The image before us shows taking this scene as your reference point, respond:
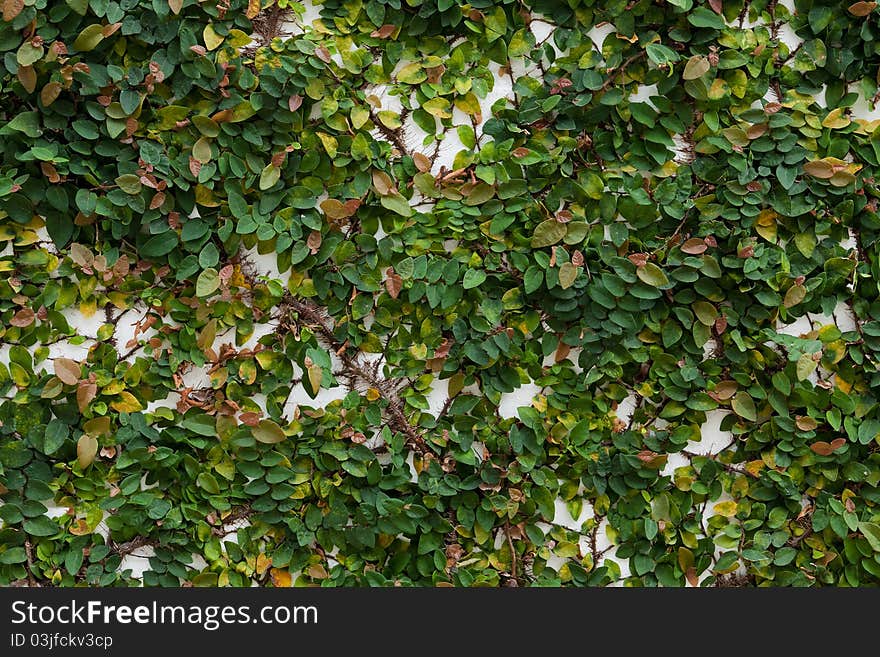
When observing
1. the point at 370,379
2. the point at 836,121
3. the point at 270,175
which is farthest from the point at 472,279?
the point at 836,121

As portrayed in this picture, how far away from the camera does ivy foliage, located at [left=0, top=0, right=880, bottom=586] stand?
1617mm

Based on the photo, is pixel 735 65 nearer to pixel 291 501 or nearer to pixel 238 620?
pixel 291 501

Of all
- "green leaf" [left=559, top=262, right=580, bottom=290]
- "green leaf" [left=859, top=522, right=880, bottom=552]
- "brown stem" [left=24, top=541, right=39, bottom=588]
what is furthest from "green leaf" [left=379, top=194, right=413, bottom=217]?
"green leaf" [left=859, top=522, right=880, bottom=552]

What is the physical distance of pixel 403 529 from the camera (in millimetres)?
1636

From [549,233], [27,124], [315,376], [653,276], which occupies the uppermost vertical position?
[27,124]

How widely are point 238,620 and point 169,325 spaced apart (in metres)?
0.67

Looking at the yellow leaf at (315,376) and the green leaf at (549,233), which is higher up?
the green leaf at (549,233)

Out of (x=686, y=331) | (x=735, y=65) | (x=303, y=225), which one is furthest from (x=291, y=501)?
(x=735, y=65)

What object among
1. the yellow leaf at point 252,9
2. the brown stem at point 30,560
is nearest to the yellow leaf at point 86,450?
the brown stem at point 30,560

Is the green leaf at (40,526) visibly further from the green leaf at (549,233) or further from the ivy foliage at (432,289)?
the green leaf at (549,233)

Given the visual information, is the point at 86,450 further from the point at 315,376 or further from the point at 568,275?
the point at 568,275

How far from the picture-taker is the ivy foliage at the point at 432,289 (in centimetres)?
162

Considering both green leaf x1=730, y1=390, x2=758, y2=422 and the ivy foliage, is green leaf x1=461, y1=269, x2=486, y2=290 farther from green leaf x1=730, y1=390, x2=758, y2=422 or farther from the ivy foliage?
green leaf x1=730, y1=390, x2=758, y2=422

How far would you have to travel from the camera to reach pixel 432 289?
1633mm
